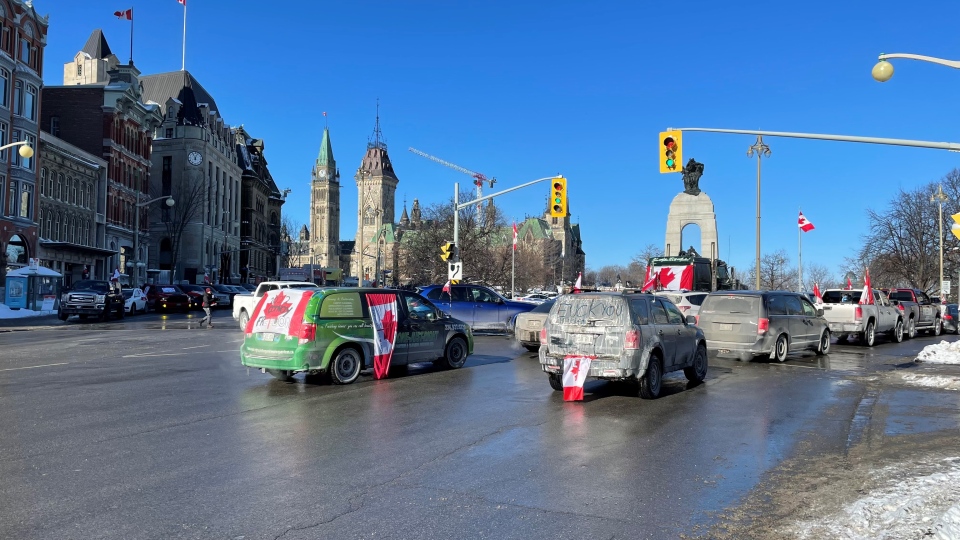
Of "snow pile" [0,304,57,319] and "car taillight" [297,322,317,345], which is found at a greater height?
"car taillight" [297,322,317,345]

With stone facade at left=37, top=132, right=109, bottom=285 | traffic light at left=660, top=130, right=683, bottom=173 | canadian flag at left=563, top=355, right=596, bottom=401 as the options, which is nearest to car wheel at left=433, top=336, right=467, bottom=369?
canadian flag at left=563, top=355, right=596, bottom=401

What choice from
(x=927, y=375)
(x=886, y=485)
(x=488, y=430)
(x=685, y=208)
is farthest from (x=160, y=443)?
(x=685, y=208)

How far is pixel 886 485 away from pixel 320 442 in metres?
5.61

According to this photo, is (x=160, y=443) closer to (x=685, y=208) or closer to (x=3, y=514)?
(x=3, y=514)

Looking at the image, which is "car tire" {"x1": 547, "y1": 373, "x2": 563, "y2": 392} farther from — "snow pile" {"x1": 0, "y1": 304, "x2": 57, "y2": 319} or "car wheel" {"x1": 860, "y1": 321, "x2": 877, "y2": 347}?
"snow pile" {"x1": 0, "y1": 304, "x2": 57, "y2": 319}

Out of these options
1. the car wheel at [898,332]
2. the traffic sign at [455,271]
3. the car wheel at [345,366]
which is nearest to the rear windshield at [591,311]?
the car wheel at [345,366]

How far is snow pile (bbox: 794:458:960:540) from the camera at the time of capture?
5.03 metres

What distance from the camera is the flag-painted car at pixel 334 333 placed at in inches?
476

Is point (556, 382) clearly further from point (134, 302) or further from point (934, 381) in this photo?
point (134, 302)

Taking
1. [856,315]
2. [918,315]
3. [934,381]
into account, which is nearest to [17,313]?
[856,315]

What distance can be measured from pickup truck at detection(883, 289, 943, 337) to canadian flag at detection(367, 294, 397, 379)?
2120 centimetres

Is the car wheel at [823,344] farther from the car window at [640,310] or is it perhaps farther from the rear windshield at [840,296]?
the car window at [640,310]

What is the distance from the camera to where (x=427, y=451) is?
7.62 meters

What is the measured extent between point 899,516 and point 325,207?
18071 cm
